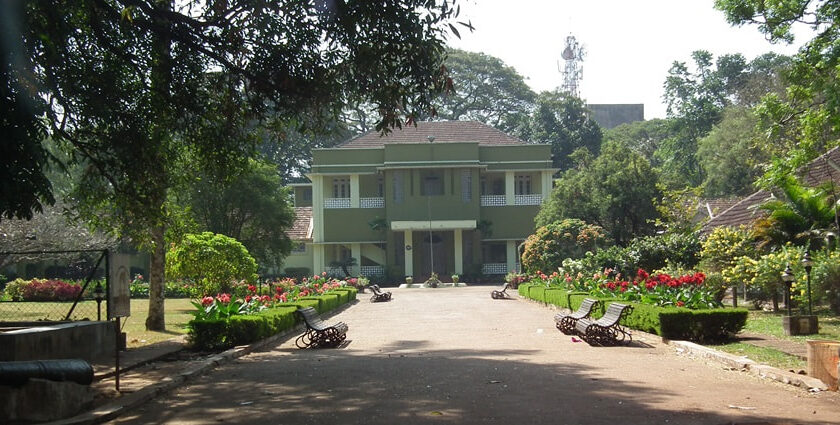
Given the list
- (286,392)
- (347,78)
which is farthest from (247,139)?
(286,392)

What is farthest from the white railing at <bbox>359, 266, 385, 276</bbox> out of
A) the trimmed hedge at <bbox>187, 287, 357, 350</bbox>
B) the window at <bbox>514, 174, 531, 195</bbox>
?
the trimmed hedge at <bbox>187, 287, 357, 350</bbox>

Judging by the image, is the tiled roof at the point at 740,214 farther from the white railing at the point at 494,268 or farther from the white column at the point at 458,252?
the white railing at the point at 494,268

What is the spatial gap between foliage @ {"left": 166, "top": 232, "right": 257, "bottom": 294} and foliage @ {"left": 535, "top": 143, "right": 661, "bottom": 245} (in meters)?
19.0

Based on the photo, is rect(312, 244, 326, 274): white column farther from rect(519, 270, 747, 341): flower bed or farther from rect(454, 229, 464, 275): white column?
rect(519, 270, 747, 341): flower bed

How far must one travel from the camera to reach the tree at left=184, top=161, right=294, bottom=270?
126 feet

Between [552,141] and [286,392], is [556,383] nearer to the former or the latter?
[286,392]

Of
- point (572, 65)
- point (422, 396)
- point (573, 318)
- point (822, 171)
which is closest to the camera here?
point (422, 396)

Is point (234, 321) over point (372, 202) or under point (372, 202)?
under

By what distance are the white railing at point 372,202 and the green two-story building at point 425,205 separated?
0.20 feet

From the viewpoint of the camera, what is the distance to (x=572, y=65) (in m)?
84.8

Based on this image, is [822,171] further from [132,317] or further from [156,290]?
[132,317]

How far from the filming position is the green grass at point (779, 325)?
605 inches

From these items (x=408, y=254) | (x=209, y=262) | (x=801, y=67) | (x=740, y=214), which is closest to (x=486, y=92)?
(x=408, y=254)

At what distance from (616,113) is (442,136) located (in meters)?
56.9
